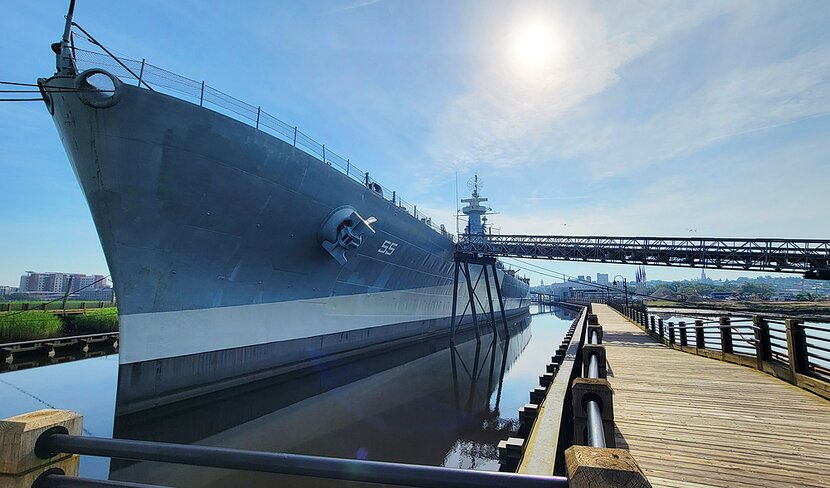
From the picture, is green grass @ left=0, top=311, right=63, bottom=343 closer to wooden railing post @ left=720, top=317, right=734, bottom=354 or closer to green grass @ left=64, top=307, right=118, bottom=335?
green grass @ left=64, top=307, right=118, bottom=335

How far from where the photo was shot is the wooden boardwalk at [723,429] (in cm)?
316

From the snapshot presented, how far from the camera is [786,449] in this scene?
3.61 meters

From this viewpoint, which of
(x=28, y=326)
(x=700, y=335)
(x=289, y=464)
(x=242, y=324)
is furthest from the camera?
(x=28, y=326)

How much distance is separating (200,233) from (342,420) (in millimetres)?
6245

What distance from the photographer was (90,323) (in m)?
22.2

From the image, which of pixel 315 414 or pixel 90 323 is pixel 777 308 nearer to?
pixel 315 414

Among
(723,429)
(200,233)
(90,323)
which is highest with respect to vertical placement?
(200,233)

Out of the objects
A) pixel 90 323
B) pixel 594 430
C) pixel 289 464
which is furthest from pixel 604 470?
pixel 90 323

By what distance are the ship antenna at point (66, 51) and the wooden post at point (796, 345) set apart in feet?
49.3

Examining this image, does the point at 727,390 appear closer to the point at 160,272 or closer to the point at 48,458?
the point at 48,458

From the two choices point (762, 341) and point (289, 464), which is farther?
point (762, 341)

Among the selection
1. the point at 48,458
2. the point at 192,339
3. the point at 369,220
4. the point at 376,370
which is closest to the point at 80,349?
the point at 192,339

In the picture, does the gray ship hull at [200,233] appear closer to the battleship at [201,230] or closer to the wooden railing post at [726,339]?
the battleship at [201,230]

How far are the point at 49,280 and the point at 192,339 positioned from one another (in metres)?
107
